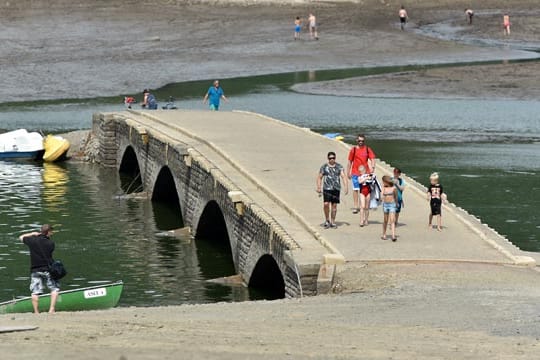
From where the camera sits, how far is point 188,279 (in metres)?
34.0

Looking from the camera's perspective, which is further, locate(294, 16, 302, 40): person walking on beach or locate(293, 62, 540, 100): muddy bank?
locate(294, 16, 302, 40): person walking on beach

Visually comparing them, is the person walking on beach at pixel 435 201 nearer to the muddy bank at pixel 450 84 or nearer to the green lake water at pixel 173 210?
the green lake water at pixel 173 210

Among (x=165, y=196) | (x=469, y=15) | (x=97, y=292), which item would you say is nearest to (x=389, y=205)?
(x=97, y=292)

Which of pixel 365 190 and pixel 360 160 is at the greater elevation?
pixel 360 160

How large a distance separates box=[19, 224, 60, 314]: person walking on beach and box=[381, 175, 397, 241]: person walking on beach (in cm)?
716

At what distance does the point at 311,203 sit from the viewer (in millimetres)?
32344

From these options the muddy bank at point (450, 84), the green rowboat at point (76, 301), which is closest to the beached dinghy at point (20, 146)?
the muddy bank at point (450, 84)

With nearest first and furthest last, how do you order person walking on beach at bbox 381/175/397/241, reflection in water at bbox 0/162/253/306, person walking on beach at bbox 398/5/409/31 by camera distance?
1. person walking on beach at bbox 381/175/397/241
2. reflection in water at bbox 0/162/253/306
3. person walking on beach at bbox 398/5/409/31

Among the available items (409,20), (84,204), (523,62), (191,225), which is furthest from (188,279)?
(409,20)

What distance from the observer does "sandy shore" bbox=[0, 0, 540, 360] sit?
19531 mm

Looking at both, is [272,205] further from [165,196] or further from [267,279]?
[165,196]

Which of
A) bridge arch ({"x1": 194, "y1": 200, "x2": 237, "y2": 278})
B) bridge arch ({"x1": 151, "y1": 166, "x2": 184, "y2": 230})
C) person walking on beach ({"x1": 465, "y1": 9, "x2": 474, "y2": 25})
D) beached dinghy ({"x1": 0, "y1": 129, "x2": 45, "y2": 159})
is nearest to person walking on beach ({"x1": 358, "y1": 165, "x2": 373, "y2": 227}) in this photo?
bridge arch ({"x1": 194, "y1": 200, "x2": 237, "y2": 278})

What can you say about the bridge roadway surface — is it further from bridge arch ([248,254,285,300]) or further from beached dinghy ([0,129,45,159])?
beached dinghy ([0,129,45,159])

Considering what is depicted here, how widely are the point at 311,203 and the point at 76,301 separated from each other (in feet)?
24.6
